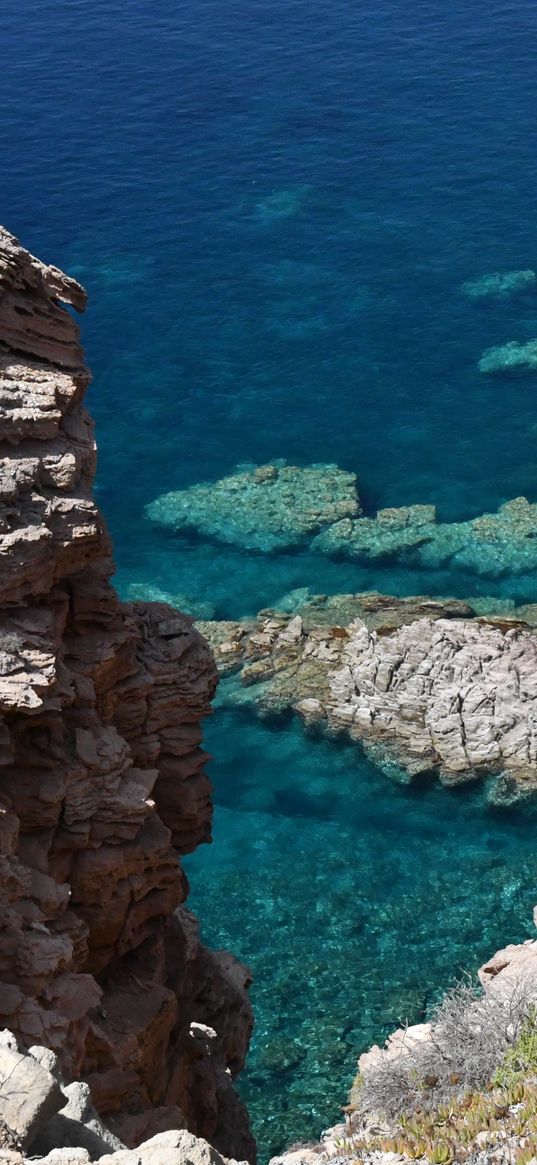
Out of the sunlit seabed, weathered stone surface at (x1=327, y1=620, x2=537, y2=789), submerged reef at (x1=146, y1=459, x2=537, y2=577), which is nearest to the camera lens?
the sunlit seabed

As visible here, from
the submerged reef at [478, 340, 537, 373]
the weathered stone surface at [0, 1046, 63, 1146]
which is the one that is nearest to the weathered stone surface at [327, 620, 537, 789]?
the submerged reef at [478, 340, 537, 373]

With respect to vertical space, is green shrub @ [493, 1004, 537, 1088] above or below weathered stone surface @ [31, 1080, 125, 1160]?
below

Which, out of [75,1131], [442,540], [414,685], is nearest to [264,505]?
[442,540]

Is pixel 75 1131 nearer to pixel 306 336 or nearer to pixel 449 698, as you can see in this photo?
pixel 449 698

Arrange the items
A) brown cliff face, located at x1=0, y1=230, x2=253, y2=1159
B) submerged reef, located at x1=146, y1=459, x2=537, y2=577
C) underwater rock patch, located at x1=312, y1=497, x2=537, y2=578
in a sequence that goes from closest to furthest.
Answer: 1. brown cliff face, located at x1=0, y1=230, x2=253, y2=1159
2. underwater rock patch, located at x1=312, y1=497, x2=537, y2=578
3. submerged reef, located at x1=146, y1=459, x2=537, y2=577

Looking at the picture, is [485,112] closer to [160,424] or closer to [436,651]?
[160,424]

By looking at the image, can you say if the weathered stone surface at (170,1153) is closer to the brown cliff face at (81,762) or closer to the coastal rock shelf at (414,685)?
the brown cliff face at (81,762)

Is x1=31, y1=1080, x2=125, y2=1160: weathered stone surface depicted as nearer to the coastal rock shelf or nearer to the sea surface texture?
the sea surface texture
